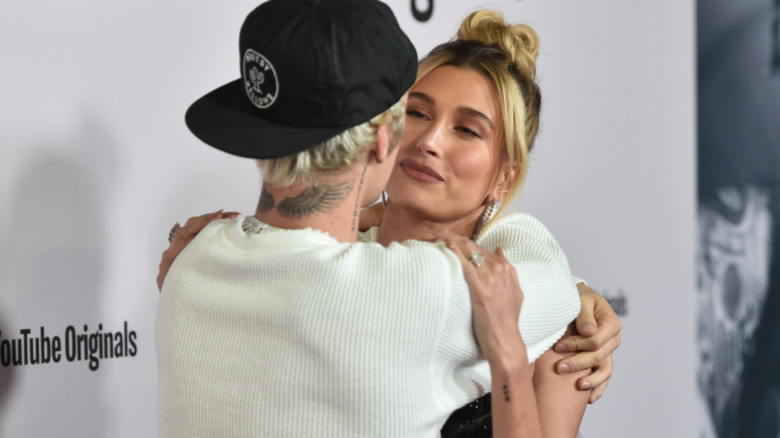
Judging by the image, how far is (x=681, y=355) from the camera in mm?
2650

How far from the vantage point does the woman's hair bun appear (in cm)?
147

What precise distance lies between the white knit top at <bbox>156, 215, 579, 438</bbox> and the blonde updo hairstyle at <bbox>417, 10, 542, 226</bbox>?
0.55 meters

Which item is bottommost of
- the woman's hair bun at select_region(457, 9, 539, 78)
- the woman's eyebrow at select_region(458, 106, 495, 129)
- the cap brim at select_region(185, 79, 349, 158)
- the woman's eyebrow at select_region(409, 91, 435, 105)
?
the woman's eyebrow at select_region(458, 106, 495, 129)

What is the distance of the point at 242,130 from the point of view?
0.94 metres

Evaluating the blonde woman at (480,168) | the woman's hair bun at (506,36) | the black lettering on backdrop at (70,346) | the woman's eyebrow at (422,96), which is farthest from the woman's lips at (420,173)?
the black lettering on backdrop at (70,346)

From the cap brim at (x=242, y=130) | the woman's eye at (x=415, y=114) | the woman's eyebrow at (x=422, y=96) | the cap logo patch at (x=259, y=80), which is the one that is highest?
the cap logo patch at (x=259, y=80)

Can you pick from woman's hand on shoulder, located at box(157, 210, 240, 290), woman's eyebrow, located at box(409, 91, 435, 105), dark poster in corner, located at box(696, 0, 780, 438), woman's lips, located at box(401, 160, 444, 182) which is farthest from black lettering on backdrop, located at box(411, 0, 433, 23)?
dark poster in corner, located at box(696, 0, 780, 438)

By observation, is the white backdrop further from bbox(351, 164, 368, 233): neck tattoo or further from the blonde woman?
bbox(351, 164, 368, 233): neck tattoo

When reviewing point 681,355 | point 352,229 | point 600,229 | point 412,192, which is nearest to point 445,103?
point 412,192

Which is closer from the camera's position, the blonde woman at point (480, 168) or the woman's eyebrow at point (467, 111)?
the blonde woman at point (480, 168)

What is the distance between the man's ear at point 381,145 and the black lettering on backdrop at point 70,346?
0.70 m

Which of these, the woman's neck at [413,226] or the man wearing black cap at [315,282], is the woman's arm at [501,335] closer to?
the man wearing black cap at [315,282]

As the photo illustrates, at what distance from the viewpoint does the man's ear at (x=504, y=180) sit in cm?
145

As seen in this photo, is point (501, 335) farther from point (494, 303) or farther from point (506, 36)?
point (506, 36)
